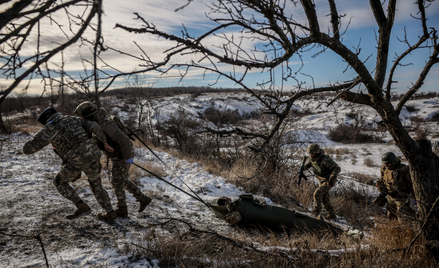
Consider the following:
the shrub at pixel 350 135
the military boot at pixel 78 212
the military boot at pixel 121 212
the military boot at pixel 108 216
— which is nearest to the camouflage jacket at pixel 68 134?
the military boot at pixel 78 212

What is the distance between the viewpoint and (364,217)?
611 centimetres

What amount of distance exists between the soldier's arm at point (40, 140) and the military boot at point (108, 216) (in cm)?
132

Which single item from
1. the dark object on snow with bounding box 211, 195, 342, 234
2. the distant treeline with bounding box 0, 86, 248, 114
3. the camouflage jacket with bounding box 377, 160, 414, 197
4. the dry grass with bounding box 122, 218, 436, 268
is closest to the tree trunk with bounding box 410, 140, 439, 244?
the dry grass with bounding box 122, 218, 436, 268

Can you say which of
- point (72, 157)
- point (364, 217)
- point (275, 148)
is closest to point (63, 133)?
point (72, 157)

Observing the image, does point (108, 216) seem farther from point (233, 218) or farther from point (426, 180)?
point (426, 180)

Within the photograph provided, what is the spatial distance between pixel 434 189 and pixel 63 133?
5090 mm

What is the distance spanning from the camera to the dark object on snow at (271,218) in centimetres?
423

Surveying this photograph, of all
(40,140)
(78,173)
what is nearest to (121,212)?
(78,173)

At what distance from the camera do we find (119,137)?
3.50 meters

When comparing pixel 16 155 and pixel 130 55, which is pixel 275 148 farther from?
pixel 16 155

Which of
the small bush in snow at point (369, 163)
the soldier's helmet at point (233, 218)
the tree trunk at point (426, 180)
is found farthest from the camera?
the small bush in snow at point (369, 163)

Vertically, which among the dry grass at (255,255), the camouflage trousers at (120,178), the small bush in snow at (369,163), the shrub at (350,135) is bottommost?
the small bush in snow at (369,163)

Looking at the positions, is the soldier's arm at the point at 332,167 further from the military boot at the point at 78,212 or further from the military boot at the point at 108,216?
the military boot at the point at 78,212

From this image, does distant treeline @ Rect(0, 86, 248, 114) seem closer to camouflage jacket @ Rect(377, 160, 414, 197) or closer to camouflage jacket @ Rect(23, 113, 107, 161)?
camouflage jacket @ Rect(23, 113, 107, 161)
